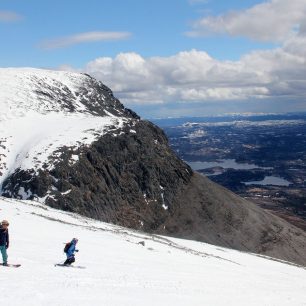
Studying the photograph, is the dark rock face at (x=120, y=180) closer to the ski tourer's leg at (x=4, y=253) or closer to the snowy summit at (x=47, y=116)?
the snowy summit at (x=47, y=116)

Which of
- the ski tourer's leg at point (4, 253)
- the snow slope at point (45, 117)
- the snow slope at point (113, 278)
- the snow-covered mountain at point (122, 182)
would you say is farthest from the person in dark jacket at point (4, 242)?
the snow slope at point (45, 117)

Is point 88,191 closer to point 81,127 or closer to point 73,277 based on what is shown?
point 81,127

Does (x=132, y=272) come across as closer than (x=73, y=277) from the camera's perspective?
No

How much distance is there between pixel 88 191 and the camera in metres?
84.0

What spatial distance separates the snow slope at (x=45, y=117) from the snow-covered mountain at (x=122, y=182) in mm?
228

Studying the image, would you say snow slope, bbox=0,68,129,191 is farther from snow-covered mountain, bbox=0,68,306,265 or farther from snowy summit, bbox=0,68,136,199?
snow-covered mountain, bbox=0,68,306,265

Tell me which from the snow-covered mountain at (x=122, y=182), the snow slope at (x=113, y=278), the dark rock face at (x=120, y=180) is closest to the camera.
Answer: the snow slope at (x=113, y=278)

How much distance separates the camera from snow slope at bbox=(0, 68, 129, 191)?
85.8 meters

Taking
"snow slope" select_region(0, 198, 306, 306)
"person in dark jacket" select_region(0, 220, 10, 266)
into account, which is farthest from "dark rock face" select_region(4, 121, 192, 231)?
"person in dark jacket" select_region(0, 220, 10, 266)

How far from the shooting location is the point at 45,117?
107875 millimetres

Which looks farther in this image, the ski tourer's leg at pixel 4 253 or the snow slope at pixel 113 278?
the ski tourer's leg at pixel 4 253

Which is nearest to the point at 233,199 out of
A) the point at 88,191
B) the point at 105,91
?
the point at 88,191

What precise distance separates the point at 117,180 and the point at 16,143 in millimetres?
21355

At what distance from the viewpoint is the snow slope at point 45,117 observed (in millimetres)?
85812
